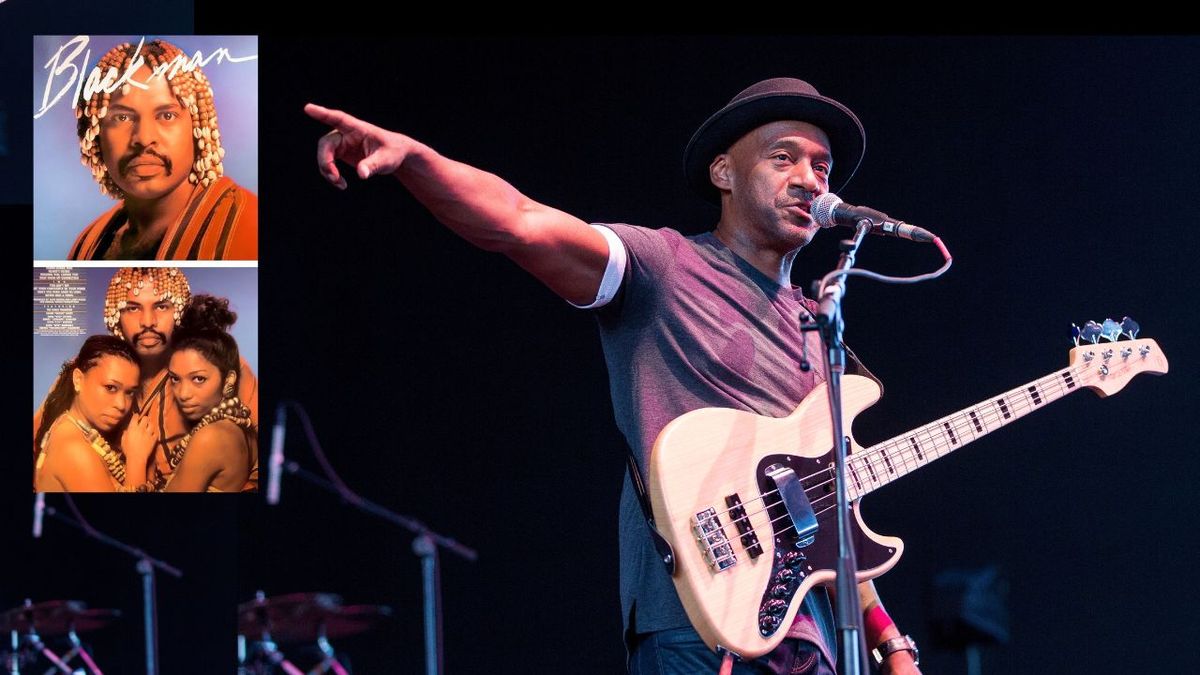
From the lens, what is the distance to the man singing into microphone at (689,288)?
78.8 inches

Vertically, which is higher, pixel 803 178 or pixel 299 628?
pixel 803 178

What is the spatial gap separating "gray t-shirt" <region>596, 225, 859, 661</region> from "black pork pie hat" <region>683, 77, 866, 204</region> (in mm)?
351

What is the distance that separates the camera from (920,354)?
425 cm

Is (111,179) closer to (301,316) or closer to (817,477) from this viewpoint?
(301,316)

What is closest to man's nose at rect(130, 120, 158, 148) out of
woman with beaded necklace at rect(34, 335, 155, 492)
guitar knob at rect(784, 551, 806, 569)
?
woman with beaded necklace at rect(34, 335, 155, 492)

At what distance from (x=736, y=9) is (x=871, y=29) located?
0.49 m

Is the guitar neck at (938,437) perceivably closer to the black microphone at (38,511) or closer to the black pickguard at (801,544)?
the black pickguard at (801,544)

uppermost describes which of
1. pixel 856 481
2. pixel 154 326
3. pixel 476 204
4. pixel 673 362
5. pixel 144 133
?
pixel 144 133

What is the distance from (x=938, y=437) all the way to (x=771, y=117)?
740 mm

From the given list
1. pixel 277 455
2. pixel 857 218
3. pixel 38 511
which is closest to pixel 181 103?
pixel 277 455

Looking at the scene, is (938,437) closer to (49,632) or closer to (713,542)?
(713,542)

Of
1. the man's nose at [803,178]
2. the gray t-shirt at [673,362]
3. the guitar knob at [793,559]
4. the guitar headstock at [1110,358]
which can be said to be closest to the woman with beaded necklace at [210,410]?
the gray t-shirt at [673,362]

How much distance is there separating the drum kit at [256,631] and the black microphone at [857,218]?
92.8 inches

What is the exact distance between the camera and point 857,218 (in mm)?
2215
